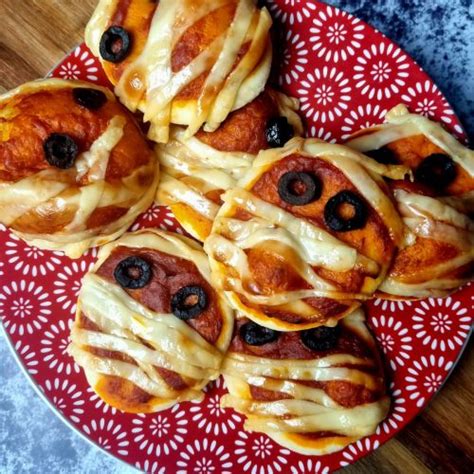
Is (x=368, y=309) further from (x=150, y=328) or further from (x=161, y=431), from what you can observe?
(x=161, y=431)

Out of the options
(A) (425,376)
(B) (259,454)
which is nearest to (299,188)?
(A) (425,376)

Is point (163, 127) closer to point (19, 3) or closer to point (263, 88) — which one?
point (263, 88)

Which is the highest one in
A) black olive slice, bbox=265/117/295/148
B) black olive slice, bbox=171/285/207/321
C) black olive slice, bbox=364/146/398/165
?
black olive slice, bbox=364/146/398/165

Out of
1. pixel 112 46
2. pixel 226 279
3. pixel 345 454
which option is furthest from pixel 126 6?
pixel 345 454

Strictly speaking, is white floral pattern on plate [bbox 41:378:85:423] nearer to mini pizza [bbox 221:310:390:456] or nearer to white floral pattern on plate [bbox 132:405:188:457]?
white floral pattern on plate [bbox 132:405:188:457]

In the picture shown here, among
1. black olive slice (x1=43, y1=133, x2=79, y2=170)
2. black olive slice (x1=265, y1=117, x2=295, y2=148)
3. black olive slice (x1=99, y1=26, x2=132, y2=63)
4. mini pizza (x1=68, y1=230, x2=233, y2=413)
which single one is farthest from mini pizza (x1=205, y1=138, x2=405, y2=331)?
black olive slice (x1=99, y1=26, x2=132, y2=63)

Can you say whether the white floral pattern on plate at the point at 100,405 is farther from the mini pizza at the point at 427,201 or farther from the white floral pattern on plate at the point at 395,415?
the mini pizza at the point at 427,201
